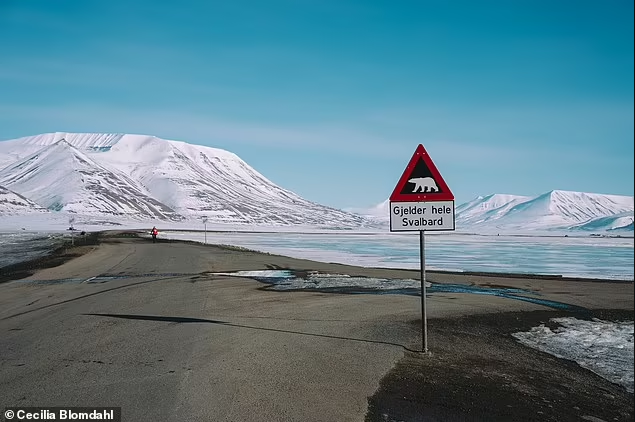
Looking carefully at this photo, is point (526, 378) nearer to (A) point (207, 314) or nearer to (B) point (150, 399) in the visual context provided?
(B) point (150, 399)

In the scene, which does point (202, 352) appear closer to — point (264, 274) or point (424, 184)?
point (424, 184)

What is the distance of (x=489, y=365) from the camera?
7594 mm

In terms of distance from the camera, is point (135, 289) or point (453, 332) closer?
point (453, 332)

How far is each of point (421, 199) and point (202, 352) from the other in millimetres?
3866

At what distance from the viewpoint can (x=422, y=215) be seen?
8.01 m

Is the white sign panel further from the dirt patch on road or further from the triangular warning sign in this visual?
the dirt patch on road

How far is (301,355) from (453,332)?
3294 millimetres

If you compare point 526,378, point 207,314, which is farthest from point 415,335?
point 207,314

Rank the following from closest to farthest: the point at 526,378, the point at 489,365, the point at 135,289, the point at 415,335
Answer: the point at 526,378 → the point at 489,365 → the point at 415,335 → the point at 135,289

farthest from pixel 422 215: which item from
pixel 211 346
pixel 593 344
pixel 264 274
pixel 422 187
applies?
pixel 264 274

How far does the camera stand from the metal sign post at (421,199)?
7.97 metres

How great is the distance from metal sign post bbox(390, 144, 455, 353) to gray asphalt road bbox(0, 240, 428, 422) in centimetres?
188

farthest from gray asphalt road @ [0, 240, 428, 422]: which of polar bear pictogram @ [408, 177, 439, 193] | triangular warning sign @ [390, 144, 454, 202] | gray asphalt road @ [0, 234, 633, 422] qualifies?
polar bear pictogram @ [408, 177, 439, 193]

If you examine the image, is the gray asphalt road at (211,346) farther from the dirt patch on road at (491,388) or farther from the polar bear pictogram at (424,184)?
the polar bear pictogram at (424,184)
